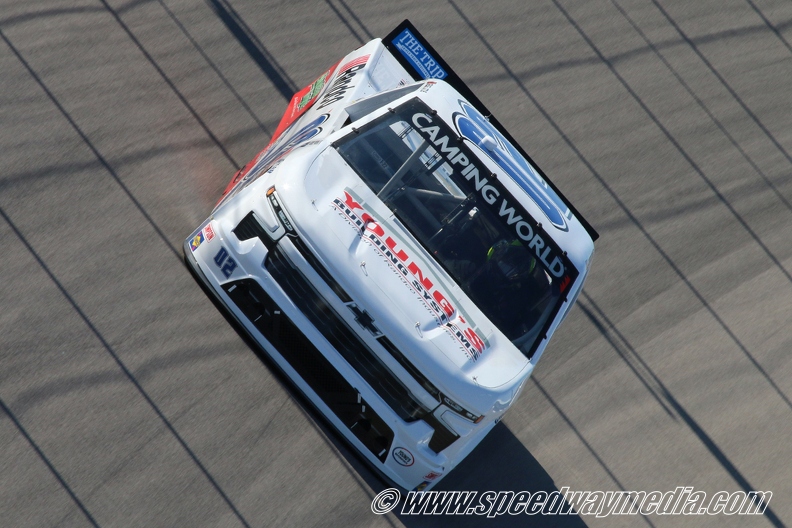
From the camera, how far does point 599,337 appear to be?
275 inches

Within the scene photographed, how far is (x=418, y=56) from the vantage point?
5930 mm

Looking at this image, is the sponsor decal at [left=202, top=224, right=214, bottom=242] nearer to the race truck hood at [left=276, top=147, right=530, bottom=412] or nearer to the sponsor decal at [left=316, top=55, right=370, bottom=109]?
the race truck hood at [left=276, top=147, right=530, bottom=412]

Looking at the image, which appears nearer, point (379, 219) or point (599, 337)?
point (379, 219)

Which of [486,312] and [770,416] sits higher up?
[486,312]

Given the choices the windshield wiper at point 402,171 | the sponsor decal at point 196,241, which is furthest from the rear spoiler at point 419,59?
the sponsor decal at point 196,241

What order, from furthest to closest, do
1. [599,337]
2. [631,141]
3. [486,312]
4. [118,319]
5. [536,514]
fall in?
[631,141]
[599,337]
[536,514]
[118,319]
[486,312]

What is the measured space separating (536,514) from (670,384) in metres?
2.03

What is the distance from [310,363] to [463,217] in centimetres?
141

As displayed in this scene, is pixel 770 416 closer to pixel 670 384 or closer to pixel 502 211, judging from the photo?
pixel 670 384

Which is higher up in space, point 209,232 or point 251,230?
point 209,232

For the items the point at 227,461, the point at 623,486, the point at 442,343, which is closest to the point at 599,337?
the point at 623,486

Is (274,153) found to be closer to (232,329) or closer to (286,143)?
(286,143)

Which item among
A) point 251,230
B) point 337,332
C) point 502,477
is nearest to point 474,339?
point 337,332

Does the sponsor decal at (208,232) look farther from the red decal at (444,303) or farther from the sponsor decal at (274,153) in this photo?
the red decal at (444,303)
